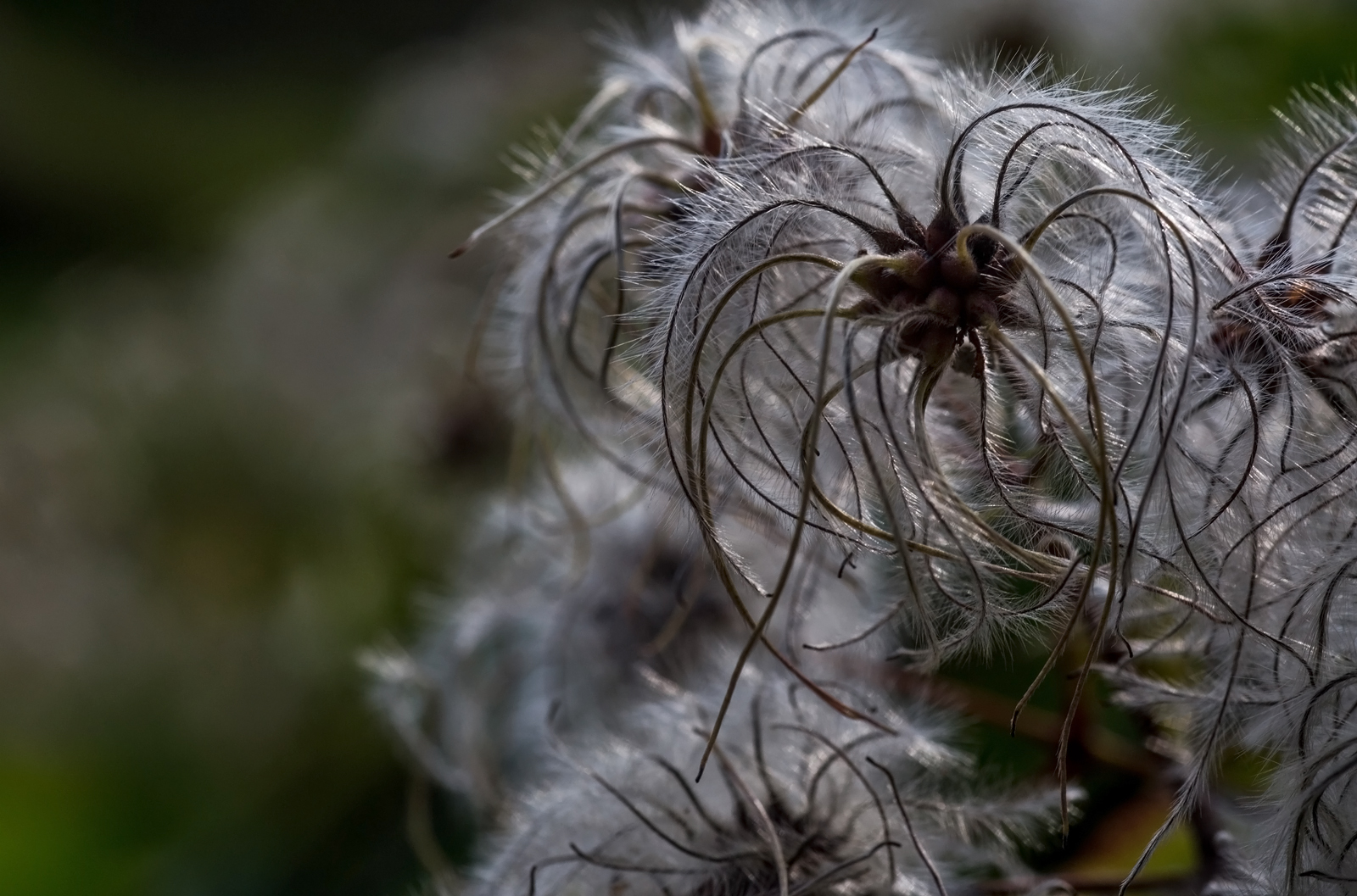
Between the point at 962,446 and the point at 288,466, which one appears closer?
the point at 962,446

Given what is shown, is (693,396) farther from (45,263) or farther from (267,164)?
(45,263)

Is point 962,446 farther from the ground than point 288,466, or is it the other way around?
point 962,446

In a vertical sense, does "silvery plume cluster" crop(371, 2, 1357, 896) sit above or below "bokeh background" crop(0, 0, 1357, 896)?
above

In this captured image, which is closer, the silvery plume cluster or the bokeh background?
the silvery plume cluster
